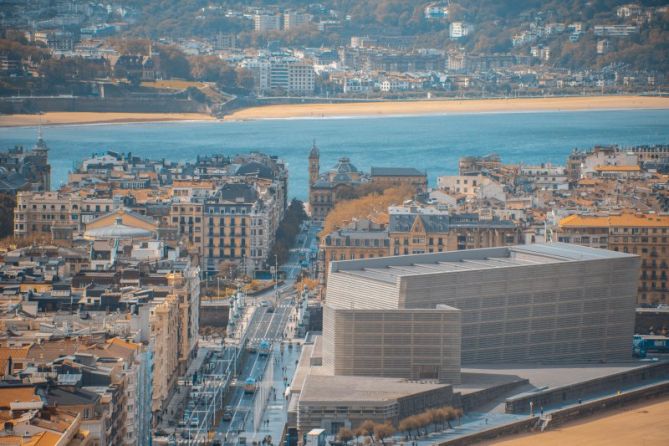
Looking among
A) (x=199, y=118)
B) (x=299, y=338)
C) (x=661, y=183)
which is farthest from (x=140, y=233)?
(x=199, y=118)

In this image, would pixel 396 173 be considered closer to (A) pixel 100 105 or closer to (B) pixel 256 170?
(B) pixel 256 170

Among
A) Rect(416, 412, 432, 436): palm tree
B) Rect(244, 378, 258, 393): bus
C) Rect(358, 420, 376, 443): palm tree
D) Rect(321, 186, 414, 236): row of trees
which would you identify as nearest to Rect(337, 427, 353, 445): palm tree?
Rect(358, 420, 376, 443): palm tree

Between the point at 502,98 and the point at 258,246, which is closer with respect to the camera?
the point at 258,246

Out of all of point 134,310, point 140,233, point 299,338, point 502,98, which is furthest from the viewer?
point 502,98

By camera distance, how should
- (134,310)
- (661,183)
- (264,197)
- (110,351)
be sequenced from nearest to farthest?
(110,351), (134,310), (264,197), (661,183)

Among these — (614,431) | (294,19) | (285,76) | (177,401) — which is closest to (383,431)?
(614,431)

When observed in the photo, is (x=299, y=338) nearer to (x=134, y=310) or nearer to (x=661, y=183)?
(x=134, y=310)

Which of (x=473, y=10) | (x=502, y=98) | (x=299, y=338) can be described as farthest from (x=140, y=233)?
(x=473, y=10)
